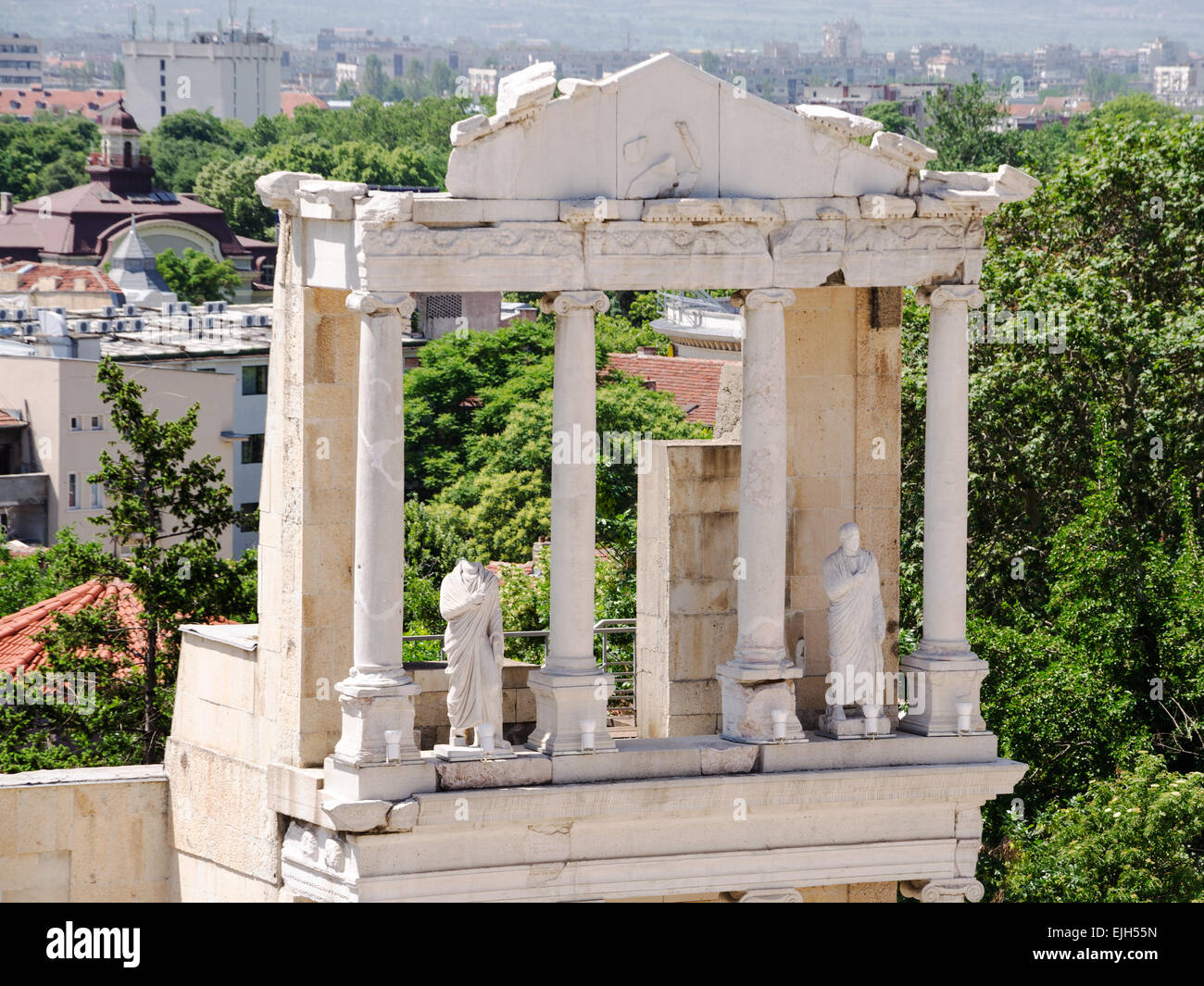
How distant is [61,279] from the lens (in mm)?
152750

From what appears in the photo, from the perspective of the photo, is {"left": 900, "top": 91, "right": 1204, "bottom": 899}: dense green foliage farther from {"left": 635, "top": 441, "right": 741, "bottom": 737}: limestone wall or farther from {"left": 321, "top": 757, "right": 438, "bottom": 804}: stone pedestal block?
{"left": 321, "top": 757, "right": 438, "bottom": 804}: stone pedestal block

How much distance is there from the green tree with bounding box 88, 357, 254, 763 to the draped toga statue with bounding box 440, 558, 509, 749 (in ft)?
39.0

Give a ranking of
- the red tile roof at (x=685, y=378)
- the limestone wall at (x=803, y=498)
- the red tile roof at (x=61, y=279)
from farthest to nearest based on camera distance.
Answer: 1. the red tile roof at (x=61, y=279)
2. the red tile roof at (x=685, y=378)
3. the limestone wall at (x=803, y=498)

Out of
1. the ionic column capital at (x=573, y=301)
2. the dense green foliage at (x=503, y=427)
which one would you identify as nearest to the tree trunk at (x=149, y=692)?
the ionic column capital at (x=573, y=301)

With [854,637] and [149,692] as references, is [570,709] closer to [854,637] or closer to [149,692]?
[854,637]

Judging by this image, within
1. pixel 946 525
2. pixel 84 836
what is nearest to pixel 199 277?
pixel 84 836

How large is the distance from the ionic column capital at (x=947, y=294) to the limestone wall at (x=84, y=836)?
1278 centimetres

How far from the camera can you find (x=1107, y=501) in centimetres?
4853

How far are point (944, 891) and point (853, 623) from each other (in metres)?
3.99

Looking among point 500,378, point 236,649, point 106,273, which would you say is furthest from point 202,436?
point 106,273

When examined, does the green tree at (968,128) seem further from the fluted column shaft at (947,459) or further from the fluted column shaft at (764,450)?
the fluted column shaft at (764,450)

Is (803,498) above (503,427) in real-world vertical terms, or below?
below

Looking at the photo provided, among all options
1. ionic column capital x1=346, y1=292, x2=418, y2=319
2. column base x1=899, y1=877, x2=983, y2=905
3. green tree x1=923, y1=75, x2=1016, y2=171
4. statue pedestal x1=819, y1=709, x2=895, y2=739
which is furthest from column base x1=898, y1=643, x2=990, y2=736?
green tree x1=923, y1=75, x2=1016, y2=171

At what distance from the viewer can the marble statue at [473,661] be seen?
116 ft
